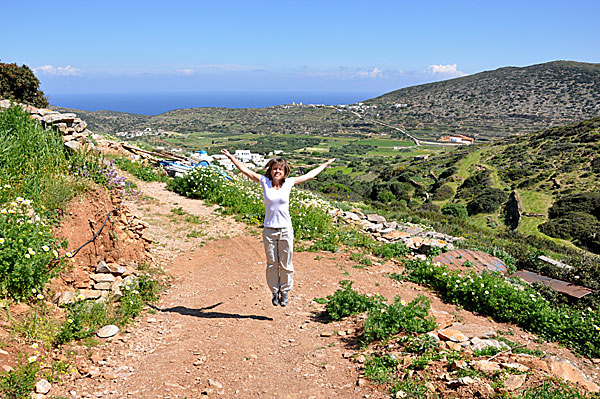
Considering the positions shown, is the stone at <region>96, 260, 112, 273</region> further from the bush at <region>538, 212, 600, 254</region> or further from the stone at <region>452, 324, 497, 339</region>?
the bush at <region>538, 212, 600, 254</region>

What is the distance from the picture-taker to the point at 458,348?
418cm

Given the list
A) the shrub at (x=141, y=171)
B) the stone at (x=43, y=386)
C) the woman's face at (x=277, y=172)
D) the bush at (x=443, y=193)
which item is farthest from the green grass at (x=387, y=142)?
the stone at (x=43, y=386)

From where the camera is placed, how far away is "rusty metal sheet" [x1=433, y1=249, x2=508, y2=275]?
27.7ft

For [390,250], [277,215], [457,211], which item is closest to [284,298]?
[277,215]

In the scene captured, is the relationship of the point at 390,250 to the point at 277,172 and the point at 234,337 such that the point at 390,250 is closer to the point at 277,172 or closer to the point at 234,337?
the point at 277,172

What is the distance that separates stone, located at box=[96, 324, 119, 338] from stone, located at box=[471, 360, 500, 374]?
414 cm

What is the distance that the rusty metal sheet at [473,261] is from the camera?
845 centimetres

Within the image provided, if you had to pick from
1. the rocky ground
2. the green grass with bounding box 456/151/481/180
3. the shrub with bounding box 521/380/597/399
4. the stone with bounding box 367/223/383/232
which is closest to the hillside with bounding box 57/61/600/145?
the green grass with bounding box 456/151/481/180

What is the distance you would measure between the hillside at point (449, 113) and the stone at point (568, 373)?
77.7 meters

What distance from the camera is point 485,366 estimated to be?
3.69m

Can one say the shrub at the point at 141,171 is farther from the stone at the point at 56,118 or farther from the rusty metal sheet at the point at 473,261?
the rusty metal sheet at the point at 473,261

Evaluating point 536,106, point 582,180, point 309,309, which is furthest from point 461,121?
point 309,309

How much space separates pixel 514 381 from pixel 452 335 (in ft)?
3.44

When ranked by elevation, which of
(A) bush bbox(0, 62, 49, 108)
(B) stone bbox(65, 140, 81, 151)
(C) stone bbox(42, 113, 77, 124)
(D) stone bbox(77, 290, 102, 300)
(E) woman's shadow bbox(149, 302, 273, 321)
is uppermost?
(A) bush bbox(0, 62, 49, 108)
